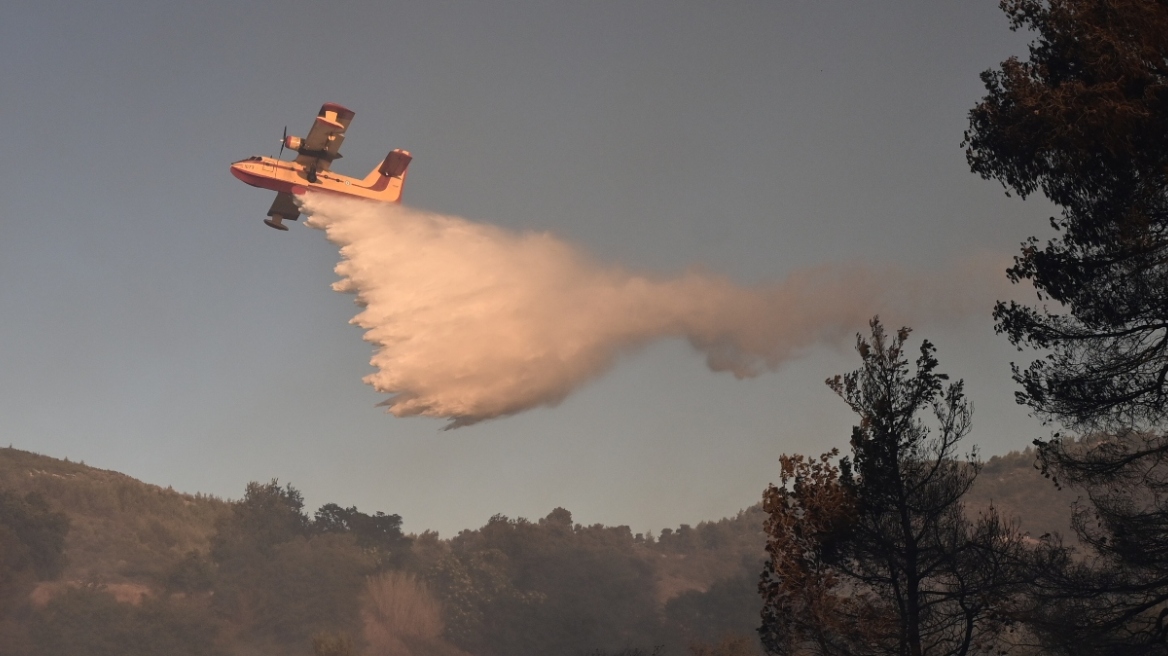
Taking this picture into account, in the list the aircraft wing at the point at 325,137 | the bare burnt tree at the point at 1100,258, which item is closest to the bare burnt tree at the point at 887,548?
the bare burnt tree at the point at 1100,258

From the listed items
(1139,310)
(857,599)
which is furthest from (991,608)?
(1139,310)

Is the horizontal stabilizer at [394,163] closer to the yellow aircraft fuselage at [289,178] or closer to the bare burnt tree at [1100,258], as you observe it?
the yellow aircraft fuselage at [289,178]

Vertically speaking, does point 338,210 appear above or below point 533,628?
above

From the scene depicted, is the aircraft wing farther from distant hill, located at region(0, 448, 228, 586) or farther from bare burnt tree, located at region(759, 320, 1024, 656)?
distant hill, located at region(0, 448, 228, 586)

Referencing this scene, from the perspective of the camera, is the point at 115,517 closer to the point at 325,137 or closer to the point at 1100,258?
the point at 325,137

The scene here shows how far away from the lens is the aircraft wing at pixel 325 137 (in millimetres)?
49344

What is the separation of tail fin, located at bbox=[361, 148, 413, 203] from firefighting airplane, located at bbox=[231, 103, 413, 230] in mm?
2405

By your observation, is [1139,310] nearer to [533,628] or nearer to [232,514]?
[533,628]

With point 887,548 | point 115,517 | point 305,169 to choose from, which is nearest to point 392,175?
point 305,169

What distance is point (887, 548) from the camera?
18250 mm

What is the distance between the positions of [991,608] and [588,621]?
74358 mm

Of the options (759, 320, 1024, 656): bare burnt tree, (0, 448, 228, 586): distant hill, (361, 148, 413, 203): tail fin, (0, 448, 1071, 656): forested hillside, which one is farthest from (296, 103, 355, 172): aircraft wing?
(0, 448, 228, 586): distant hill

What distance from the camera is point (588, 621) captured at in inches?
3499

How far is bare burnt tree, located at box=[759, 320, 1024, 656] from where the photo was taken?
1762 cm
